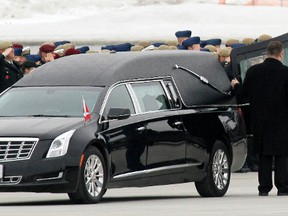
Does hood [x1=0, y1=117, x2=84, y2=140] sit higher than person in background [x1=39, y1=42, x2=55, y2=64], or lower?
higher

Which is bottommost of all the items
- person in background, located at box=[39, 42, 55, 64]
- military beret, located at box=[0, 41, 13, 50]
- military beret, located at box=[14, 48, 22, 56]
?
military beret, located at box=[14, 48, 22, 56]

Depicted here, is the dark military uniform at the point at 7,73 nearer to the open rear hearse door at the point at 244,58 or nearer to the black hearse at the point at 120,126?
the open rear hearse door at the point at 244,58

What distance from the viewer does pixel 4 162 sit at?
20.9m

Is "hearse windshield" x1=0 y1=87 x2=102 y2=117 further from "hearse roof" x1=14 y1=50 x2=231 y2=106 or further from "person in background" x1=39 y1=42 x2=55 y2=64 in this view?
"person in background" x1=39 y1=42 x2=55 y2=64

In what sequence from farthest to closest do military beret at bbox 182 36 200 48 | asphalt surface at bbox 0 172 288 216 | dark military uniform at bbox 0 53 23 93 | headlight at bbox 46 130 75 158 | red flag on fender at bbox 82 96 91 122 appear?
military beret at bbox 182 36 200 48 → dark military uniform at bbox 0 53 23 93 → red flag on fender at bbox 82 96 91 122 → headlight at bbox 46 130 75 158 → asphalt surface at bbox 0 172 288 216

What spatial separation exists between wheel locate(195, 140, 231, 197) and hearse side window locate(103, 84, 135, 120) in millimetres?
1543

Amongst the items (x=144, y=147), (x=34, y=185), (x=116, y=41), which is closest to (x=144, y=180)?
(x=144, y=147)

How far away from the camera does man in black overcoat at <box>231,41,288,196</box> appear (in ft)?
75.8

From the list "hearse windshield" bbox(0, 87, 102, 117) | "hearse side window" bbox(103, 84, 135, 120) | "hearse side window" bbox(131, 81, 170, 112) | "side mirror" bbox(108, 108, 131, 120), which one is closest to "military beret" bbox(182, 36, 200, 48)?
"hearse side window" bbox(131, 81, 170, 112)

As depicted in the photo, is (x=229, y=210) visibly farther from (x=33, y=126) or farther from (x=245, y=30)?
(x=245, y=30)

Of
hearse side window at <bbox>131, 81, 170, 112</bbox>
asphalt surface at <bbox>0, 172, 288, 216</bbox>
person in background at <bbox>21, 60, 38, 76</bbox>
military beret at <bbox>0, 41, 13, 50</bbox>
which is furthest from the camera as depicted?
person in background at <bbox>21, 60, 38, 76</bbox>

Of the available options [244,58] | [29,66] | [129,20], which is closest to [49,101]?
[244,58]

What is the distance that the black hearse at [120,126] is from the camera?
20938 millimetres

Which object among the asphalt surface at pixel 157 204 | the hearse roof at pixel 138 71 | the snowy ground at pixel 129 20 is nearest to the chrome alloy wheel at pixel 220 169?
the asphalt surface at pixel 157 204
